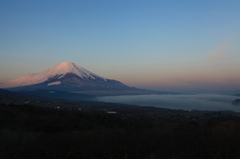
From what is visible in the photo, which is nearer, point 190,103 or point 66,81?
point 190,103

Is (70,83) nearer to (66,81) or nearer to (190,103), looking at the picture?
(66,81)

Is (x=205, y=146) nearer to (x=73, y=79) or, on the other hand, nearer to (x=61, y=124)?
(x=61, y=124)

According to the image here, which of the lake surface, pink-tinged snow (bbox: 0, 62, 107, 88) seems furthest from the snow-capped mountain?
the lake surface

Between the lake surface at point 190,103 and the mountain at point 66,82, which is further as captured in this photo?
the mountain at point 66,82

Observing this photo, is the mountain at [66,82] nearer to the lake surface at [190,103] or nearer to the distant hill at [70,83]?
the distant hill at [70,83]

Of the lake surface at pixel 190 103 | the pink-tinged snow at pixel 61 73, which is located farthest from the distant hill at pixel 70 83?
the lake surface at pixel 190 103

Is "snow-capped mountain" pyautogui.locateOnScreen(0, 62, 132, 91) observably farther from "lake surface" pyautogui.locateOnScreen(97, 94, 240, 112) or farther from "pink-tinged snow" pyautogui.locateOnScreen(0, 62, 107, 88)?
"lake surface" pyautogui.locateOnScreen(97, 94, 240, 112)

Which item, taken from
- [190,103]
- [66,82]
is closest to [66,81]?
[66,82]

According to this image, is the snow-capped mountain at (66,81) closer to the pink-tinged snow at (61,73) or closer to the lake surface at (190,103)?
the pink-tinged snow at (61,73)
